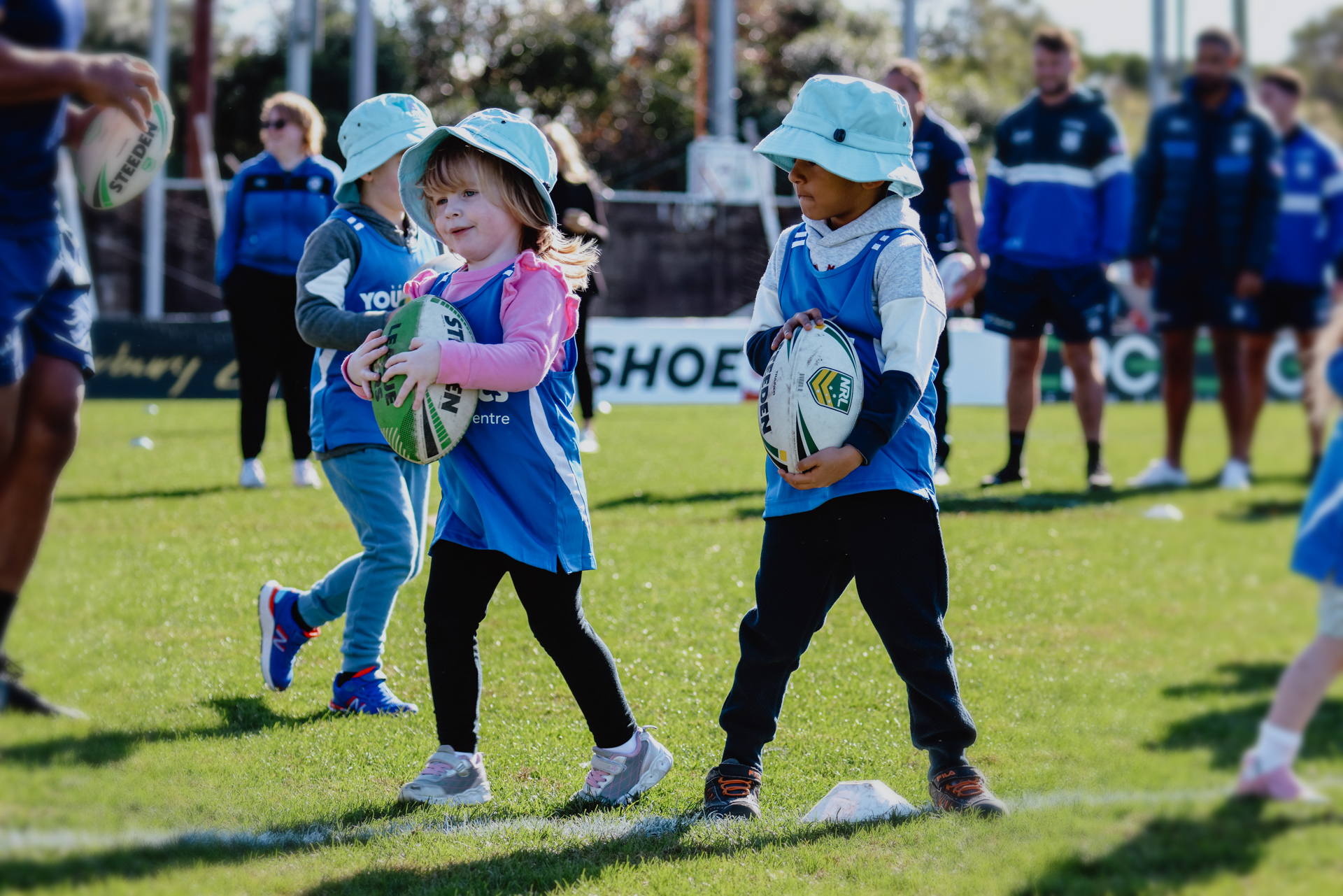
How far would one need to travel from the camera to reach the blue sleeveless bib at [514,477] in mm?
3314

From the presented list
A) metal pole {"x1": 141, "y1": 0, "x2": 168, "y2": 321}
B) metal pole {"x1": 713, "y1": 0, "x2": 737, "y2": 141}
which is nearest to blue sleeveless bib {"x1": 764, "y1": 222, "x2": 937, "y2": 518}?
metal pole {"x1": 141, "y1": 0, "x2": 168, "y2": 321}

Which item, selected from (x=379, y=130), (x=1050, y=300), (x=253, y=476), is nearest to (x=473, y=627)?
(x=379, y=130)

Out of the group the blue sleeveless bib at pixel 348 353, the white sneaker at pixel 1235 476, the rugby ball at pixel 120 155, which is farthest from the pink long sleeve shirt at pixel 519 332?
the white sneaker at pixel 1235 476

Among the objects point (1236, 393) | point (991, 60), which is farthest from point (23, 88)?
point (991, 60)

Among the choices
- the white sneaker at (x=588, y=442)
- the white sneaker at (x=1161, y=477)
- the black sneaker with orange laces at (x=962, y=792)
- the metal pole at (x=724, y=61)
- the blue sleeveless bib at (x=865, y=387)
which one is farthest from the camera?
the metal pole at (x=724, y=61)

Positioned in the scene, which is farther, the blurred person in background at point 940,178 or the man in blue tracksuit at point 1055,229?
the man in blue tracksuit at point 1055,229

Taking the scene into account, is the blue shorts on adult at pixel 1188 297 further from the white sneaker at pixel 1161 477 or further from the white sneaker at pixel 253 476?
the white sneaker at pixel 253 476

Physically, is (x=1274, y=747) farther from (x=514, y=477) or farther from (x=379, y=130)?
(x=379, y=130)

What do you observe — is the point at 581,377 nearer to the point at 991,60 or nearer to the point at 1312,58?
the point at 1312,58

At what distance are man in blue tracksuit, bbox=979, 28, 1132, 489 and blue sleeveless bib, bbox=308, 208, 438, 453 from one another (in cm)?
497

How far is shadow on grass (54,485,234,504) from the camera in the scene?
8.23 m

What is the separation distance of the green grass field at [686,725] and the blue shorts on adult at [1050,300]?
128cm

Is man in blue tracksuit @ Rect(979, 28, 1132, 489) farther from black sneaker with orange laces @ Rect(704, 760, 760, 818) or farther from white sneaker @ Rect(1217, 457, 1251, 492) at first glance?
black sneaker with orange laces @ Rect(704, 760, 760, 818)

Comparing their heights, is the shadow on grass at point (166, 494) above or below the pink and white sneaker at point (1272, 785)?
below
